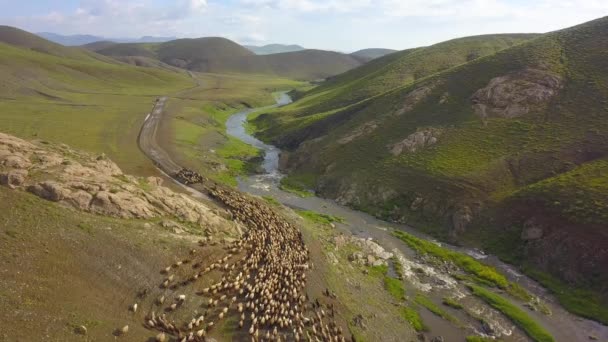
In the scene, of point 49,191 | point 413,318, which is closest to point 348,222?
point 413,318

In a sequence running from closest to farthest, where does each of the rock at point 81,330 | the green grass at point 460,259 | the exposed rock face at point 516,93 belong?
the rock at point 81,330
the green grass at point 460,259
the exposed rock face at point 516,93

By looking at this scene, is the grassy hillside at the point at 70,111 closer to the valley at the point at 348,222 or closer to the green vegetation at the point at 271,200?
the valley at the point at 348,222

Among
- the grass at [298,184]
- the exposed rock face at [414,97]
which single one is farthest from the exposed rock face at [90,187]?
the exposed rock face at [414,97]

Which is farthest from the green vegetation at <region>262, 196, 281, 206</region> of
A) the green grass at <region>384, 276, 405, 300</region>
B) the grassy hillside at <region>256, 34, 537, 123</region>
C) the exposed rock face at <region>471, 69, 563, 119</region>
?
the grassy hillside at <region>256, 34, 537, 123</region>

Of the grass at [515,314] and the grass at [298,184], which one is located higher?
the grass at [298,184]

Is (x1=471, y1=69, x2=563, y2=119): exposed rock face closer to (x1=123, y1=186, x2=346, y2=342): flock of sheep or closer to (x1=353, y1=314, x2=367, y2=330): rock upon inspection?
(x1=123, y1=186, x2=346, y2=342): flock of sheep

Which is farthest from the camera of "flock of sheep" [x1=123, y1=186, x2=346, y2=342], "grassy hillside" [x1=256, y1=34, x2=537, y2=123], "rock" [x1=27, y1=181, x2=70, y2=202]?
"grassy hillside" [x1=256, y1=34, x2=537, y2=123]

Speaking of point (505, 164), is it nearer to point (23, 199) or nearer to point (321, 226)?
point (321, 226)

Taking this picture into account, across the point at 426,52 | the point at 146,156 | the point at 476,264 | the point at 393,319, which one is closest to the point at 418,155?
the point at 476,264
